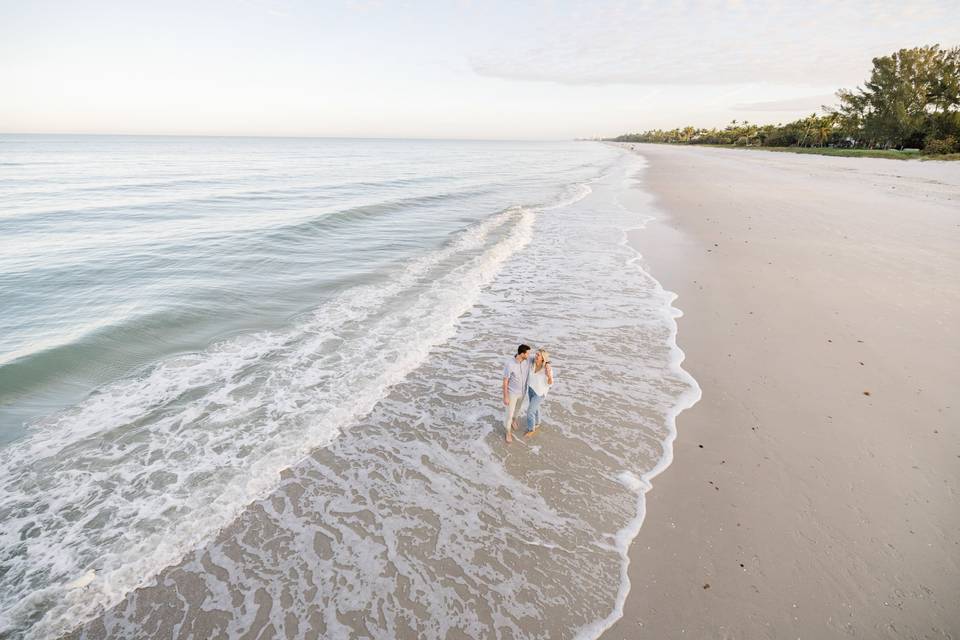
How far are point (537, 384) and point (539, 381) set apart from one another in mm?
52

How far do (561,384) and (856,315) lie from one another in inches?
287

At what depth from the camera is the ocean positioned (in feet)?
14.6

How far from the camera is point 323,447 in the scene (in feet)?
21.8

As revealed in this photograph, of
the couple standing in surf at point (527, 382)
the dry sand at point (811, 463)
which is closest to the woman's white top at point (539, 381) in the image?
the couple standing in surf at point (527, 382)

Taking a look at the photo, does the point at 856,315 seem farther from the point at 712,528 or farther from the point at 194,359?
the point at 194,359

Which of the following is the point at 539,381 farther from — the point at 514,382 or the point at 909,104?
the point at 909,104

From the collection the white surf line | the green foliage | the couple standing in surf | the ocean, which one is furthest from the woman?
the green foliage

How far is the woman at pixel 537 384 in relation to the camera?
6.32 metres

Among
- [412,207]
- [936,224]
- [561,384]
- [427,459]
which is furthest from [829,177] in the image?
[427,459]

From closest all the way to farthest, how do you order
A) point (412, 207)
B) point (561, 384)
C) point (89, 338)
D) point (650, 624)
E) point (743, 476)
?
point (650, 624) → point (743, 476) → point (561, 384) → point (89, 338) → point (412, 207)

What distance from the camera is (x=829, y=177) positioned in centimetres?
3919

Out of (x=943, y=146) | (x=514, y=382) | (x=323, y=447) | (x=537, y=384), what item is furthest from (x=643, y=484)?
(x=943, y=146)

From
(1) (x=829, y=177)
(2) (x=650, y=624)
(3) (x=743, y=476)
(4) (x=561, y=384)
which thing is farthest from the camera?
(1) (x=829, y=177)

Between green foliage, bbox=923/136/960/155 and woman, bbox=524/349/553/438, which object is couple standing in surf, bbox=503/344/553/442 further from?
green foliage, bbox=923/136/960/155
